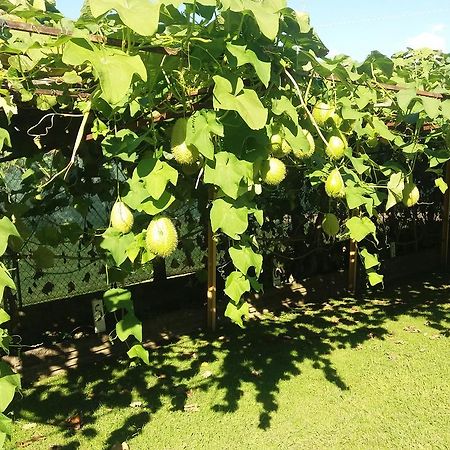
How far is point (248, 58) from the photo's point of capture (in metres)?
1.46

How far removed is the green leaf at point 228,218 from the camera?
5.42 feet

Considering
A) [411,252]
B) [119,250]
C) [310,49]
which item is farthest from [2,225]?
[411,252]

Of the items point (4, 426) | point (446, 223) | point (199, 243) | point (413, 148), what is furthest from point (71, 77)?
point (446, 223)

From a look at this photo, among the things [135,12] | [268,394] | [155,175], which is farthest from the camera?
[268,394]

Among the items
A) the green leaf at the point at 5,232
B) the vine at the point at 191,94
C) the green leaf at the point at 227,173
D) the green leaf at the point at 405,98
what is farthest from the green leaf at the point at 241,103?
the green leaf at the point at 405,98

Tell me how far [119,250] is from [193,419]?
5.92 ft

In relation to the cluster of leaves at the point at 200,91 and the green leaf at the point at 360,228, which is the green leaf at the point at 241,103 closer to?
the cluster of leaves at the point at 200,91

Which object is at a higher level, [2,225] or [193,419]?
[2,225]

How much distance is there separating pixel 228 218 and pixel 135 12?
2.40ft

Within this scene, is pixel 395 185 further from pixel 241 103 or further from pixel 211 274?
pixel 211 274

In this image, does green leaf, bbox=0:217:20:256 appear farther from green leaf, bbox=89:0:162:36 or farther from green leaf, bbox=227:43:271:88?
green leaf, bbox=227:43:271:88

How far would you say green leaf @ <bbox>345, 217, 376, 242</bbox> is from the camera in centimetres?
266

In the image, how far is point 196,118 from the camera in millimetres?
1586

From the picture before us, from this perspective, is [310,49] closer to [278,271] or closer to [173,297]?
[173,297]
